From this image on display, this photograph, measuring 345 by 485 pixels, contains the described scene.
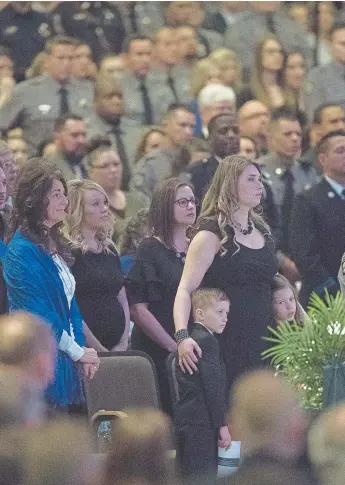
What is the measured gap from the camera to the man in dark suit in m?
9.77

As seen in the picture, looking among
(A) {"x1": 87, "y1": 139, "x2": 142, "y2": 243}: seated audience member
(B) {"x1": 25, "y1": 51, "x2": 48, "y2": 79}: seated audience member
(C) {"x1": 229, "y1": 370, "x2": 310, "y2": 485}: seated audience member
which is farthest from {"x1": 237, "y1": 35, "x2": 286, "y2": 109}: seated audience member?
(C) {"x1": 229, "y1": 370, "x2": 310, "y2": 485}: seated audience member

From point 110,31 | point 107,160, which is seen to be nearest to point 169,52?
point 110,31

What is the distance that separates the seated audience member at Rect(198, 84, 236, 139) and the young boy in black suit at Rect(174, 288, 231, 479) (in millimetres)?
3749

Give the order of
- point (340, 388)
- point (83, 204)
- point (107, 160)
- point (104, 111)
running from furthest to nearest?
point (104, 111) → point (107, 160) → point (83, 204) → point (340, 388)

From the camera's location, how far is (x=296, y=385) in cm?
681

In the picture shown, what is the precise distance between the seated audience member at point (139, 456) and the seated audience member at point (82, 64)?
7534 mm

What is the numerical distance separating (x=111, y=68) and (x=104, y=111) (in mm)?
551

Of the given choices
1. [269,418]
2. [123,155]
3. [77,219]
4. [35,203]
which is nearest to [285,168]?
[123,155]

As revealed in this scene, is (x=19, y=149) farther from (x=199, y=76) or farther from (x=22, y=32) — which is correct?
(x=22, y=32)

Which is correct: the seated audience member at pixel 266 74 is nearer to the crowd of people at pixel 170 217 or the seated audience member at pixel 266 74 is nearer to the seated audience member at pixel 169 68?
the crowd of people at pixel 170 217

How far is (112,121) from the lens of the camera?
11836 mm

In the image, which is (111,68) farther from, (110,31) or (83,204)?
(83,204)

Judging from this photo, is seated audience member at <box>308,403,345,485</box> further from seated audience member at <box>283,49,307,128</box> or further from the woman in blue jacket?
seated audience member at <box>283,49,307,128</box>

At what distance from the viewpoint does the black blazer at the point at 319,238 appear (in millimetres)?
9758
